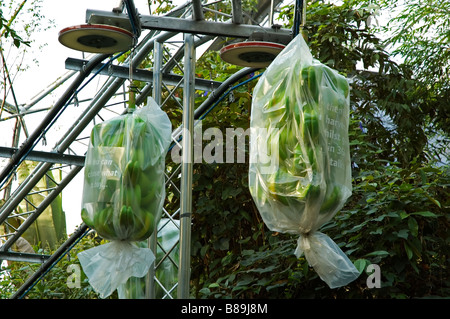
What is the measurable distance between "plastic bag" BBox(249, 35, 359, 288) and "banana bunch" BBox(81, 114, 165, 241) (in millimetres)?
598

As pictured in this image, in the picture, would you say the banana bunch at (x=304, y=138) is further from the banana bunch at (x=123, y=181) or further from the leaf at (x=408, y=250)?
the leaf at (x=408, y=250)

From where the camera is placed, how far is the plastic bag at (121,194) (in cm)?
292

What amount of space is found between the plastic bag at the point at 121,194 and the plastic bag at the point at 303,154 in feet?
1.97

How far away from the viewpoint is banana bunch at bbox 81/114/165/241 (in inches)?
115

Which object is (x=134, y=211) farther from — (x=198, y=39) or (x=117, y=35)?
(x=198, y=39)

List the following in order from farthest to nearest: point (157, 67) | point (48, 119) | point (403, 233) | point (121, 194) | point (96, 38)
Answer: point (48, 119)
point (157, 67)
point (403, 233)
point (96, 38)
point (121, 194)

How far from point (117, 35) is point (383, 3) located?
4.97 metres

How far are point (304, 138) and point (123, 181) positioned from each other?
35.0 inches

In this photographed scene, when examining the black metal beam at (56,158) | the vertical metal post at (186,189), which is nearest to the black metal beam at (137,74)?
the vertical metal post at (186,189)

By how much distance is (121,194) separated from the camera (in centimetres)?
291
